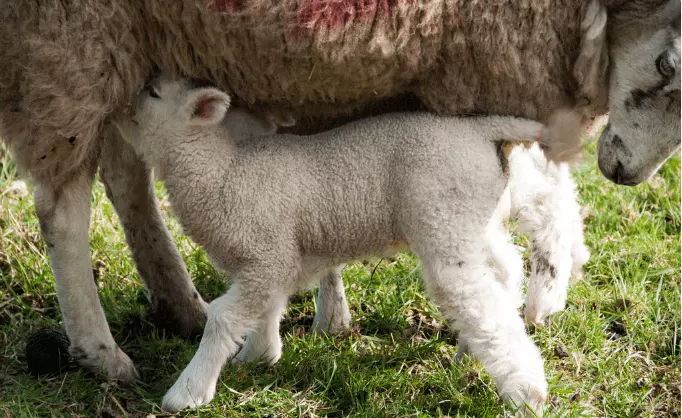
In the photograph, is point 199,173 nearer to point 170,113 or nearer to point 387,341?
point 170,113

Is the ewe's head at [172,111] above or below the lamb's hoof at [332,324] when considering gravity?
Answer: above

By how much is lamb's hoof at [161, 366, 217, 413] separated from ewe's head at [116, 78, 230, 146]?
0.85 meters

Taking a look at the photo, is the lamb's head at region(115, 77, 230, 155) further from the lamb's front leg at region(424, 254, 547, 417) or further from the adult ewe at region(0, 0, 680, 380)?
the lamb's front leg at region(424, 254, 547, 417)

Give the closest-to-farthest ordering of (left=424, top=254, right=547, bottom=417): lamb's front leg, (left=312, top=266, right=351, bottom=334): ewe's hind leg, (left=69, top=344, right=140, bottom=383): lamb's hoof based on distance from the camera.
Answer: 1. (left=424, top=254, right=547, bottom=417): lamb's front leg
2. (left=69, top=344, right=140, bottom=383): lamb's hoof
3. (left=312, top=266, right=351, bottom=334): ewe's hind leg

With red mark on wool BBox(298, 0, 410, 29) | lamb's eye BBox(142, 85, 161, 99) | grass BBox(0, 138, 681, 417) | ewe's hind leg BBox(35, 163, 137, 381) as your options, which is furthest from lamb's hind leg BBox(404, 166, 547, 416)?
ewe's hind leg BBox(35, 163, 137, 381)

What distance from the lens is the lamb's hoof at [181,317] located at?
4.02m

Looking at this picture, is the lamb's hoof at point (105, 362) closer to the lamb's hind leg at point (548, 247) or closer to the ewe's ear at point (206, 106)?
the ewe's ear at point (206, 106)

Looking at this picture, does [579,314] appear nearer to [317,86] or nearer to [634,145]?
[634,145]

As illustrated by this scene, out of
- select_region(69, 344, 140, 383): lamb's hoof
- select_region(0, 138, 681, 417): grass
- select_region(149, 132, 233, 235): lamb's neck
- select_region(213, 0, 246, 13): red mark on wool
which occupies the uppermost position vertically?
select_region(213, 0, 246, 13): red mark on wool

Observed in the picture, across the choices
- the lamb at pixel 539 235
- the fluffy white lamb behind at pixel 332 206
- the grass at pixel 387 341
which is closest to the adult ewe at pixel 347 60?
the fluffy white lamb behind at pixel 332 206

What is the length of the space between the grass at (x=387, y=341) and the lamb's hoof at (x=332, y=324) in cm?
5

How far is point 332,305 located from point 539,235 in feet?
3.05

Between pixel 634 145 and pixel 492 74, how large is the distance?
55 centimetres

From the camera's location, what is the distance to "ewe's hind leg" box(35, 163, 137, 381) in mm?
3486
